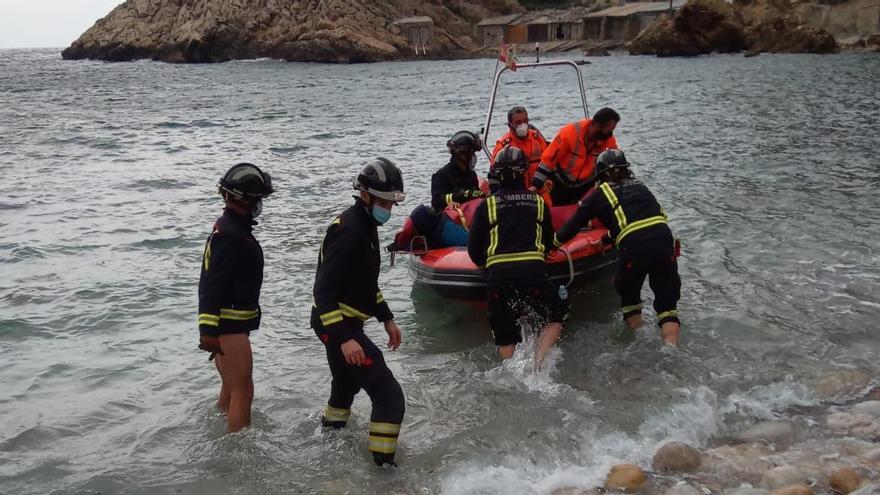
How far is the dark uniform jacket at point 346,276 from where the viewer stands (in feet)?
13.9

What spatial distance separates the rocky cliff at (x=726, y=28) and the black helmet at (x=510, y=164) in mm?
58942

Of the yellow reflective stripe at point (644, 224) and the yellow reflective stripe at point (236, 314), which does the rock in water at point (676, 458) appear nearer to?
the yellow reflective stripe at point (644, 224)

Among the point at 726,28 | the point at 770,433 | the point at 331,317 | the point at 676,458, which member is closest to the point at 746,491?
the point at 676,458

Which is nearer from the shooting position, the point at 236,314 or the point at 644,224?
the point at 236,314

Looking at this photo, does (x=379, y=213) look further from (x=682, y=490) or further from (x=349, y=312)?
(x=682, y=490)

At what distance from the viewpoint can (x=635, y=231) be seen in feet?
19.6

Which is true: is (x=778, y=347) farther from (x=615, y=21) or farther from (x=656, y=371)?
(x=615, y=21)

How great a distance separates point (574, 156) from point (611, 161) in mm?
1784

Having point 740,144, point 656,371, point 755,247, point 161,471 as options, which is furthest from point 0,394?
point 740,144

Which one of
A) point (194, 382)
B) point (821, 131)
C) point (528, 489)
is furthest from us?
point (821, 131)

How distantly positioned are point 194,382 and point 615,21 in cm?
8127

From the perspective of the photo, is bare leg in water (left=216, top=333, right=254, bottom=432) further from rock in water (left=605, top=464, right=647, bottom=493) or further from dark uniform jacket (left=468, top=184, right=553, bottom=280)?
rock in water (left=605, top=464, right=647, bottom=493)

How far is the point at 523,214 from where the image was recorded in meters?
5.51

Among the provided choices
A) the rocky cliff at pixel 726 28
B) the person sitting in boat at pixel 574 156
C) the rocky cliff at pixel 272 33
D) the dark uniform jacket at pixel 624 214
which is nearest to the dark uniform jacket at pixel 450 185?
the person sitting in boat at pixel 574 156
